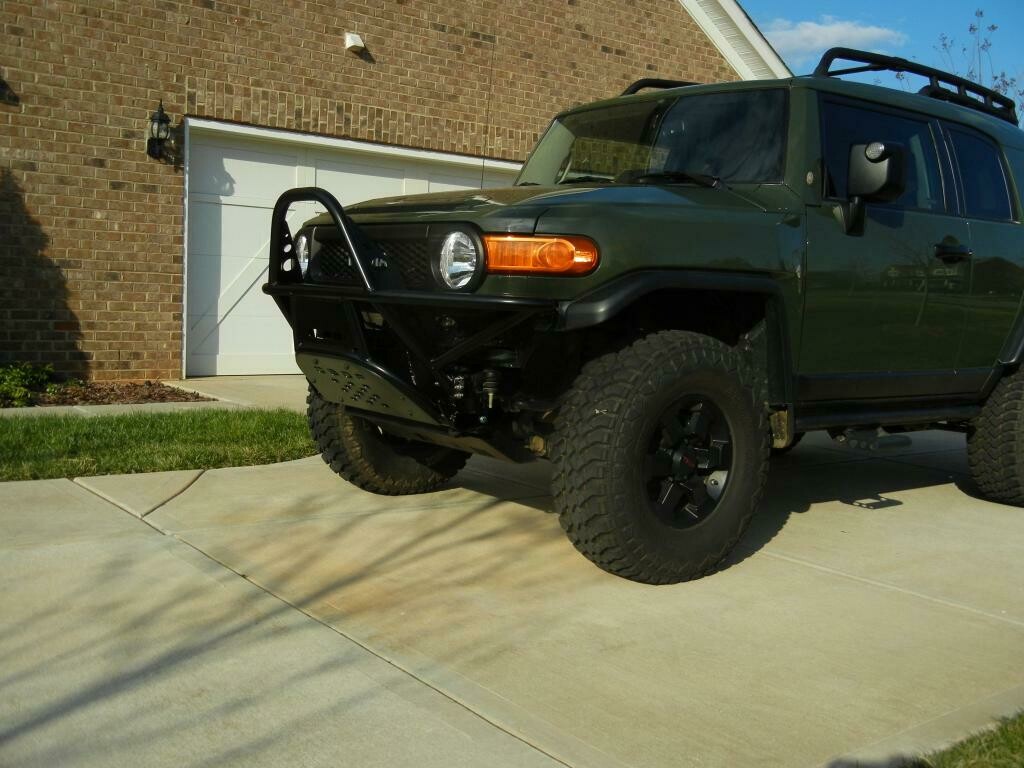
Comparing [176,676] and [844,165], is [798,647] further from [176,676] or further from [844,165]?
[844,165]

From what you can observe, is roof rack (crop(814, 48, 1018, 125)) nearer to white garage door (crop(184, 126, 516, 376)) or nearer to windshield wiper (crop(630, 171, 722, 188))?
windshield wiper (crop(630, 171, 722, 188))

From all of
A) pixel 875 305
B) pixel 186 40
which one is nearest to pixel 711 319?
pixel 875 305

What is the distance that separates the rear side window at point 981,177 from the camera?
577cm

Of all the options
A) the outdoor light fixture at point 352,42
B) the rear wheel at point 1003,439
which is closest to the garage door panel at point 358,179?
the outdoor light fixture at point 352,42

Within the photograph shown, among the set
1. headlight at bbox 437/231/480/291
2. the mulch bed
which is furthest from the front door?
the mulch bed

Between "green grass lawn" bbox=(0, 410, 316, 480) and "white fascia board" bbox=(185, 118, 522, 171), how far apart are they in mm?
3344

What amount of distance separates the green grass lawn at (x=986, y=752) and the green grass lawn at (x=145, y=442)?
4236mm

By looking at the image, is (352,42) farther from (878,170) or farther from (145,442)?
(878,170)

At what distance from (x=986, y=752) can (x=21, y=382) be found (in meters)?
7.58

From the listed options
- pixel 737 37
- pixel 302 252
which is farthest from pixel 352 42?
pixel 302 252

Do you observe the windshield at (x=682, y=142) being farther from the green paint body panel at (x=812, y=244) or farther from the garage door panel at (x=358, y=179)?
the garage door panel at (x=358, y=179)

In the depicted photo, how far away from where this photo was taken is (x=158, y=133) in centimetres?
962

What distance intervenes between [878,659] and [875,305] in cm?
187

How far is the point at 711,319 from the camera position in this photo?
477 cm
